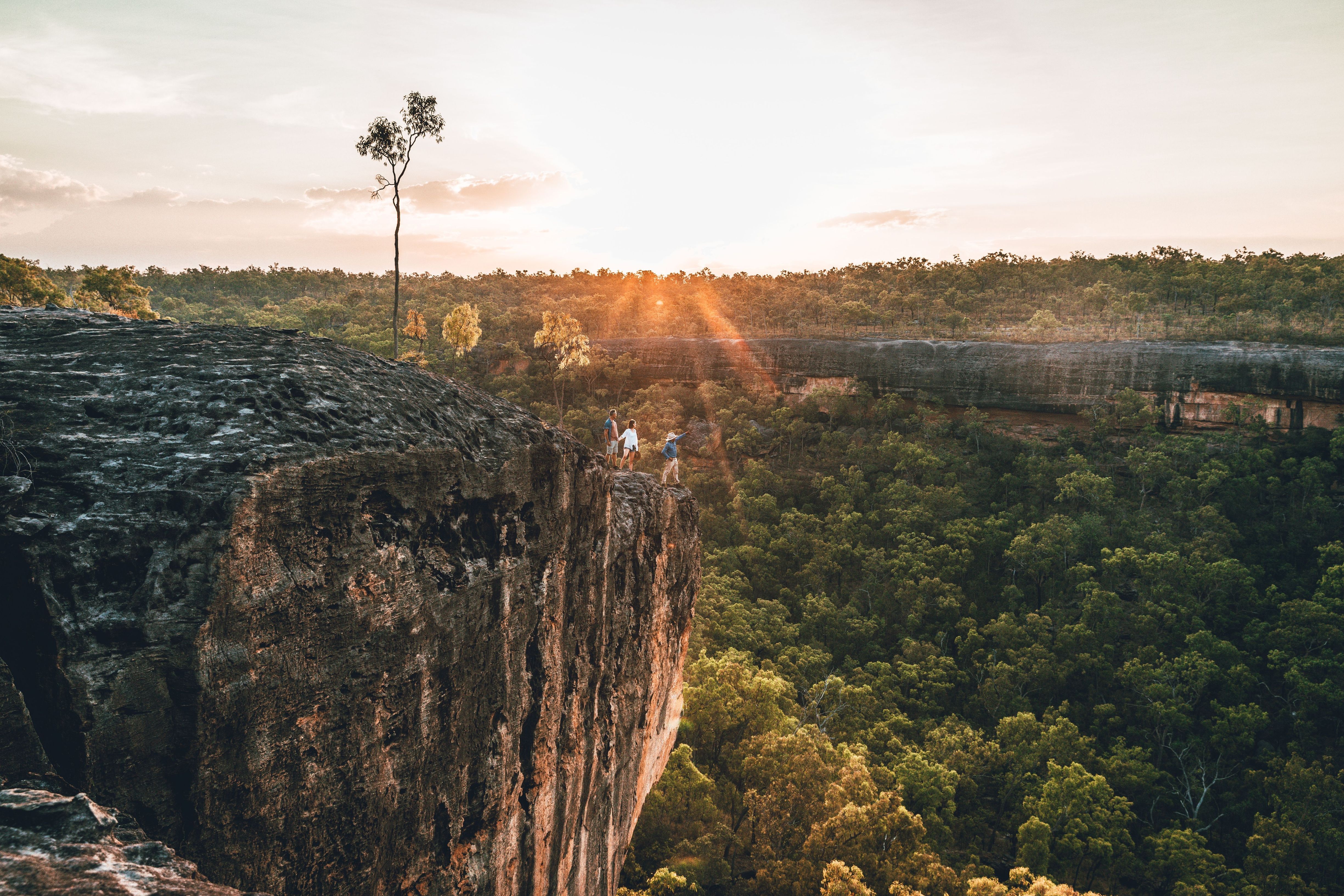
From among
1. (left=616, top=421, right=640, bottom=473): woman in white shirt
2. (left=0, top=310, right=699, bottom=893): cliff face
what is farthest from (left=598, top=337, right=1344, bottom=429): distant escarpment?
(left=0, top=310, right=699, bottom=893): cliff face

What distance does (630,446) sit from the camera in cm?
1548

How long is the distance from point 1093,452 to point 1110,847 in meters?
25.8

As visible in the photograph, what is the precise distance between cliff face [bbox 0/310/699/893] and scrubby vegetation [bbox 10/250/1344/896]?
543 inches

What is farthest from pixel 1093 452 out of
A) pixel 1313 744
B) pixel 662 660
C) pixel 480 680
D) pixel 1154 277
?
pixel 480 680

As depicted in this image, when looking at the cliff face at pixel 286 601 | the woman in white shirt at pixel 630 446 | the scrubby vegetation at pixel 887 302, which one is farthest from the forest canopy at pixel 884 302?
the cliff face at pixel 286 601

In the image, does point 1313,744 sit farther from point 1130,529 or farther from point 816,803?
point 816,803

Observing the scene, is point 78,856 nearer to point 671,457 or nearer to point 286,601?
point 286,601

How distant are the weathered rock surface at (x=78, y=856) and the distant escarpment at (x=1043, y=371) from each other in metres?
48.5

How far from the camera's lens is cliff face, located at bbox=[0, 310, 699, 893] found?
4539 mm

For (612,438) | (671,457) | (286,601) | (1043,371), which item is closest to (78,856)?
(286,601)

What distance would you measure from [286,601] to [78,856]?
2.11 meters

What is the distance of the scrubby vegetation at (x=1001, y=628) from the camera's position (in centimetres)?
2303

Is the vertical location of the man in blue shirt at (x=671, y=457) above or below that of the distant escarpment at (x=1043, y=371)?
below

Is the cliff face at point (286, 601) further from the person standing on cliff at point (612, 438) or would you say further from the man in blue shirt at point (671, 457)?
the man in blue shirt at point (671, 457)
